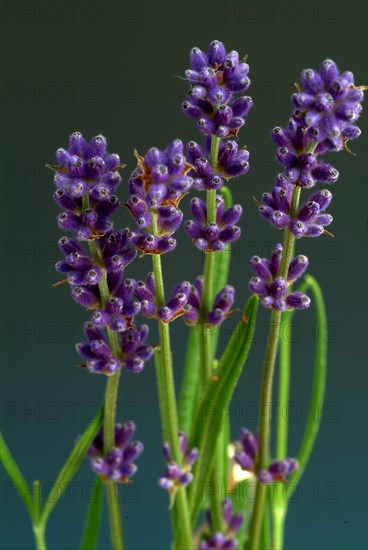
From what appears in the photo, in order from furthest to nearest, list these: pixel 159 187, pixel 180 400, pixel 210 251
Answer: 1. pixel 180 400
2. pixel 210 251
3. pixel 159 187

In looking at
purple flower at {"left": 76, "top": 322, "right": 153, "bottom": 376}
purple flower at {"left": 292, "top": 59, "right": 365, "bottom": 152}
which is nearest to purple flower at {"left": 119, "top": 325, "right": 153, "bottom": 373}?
purple flower at {"left": 76, "top": 322, "right": 153, "bottom": 376}

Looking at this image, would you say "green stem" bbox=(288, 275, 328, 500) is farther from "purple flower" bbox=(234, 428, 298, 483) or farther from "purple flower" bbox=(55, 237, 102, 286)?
"purple flower" bbox=(55, 237, 102, 286)

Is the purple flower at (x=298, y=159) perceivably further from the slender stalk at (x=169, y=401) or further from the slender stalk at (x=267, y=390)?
the slender stalk at (x=169, y=401)

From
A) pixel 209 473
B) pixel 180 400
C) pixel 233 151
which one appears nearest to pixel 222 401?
pixel 209 473

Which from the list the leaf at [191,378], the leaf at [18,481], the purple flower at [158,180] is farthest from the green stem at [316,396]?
the purple flower at [158,180]

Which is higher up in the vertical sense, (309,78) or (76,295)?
(309,78)

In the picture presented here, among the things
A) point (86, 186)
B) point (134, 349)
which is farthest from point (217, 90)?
point (134, 349)

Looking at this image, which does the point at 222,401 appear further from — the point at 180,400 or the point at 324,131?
the point at 324,131
